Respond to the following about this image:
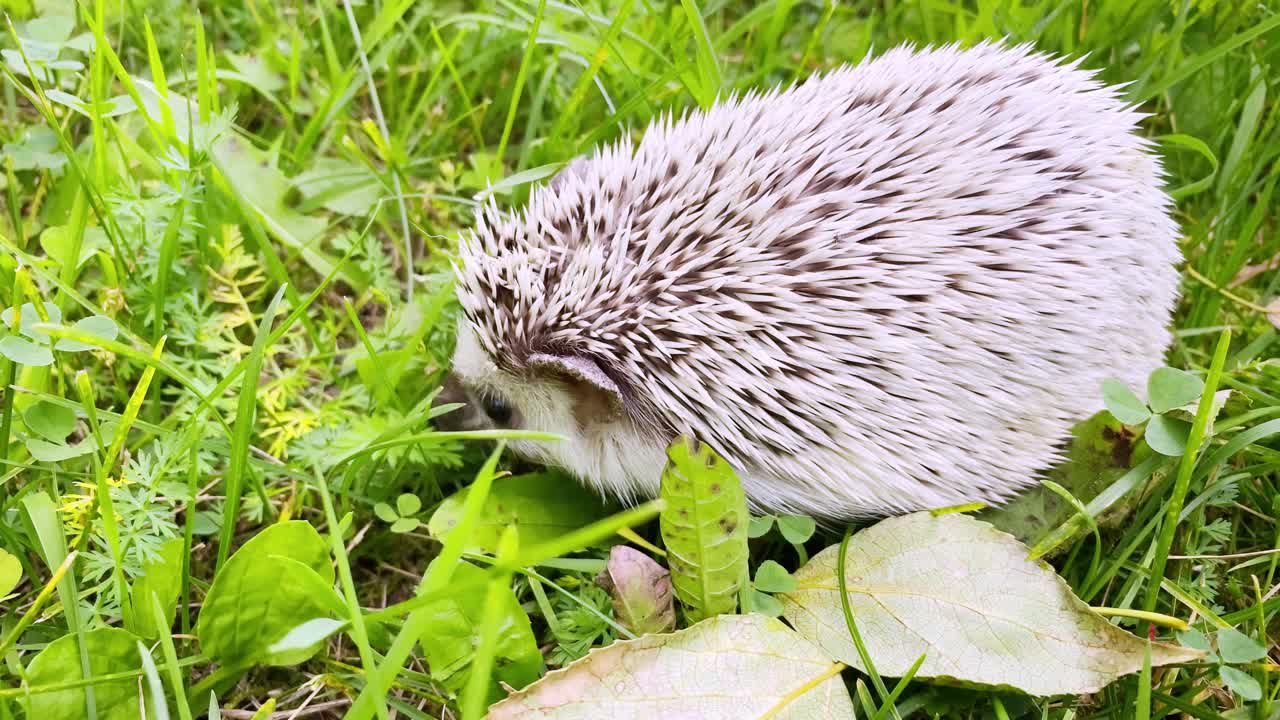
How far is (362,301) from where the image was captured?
3.20 metres

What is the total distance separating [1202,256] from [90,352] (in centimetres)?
337

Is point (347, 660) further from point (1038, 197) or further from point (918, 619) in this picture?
point (1038, 197)

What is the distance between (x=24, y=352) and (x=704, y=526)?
5.01ft

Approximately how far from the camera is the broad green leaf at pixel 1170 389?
95.2 inches

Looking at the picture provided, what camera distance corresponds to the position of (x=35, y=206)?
10.0ft

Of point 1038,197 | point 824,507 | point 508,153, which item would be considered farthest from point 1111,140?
point 508,153

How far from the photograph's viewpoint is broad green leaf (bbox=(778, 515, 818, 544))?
245 cm

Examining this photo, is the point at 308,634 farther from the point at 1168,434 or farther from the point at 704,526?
the point at 1168,434

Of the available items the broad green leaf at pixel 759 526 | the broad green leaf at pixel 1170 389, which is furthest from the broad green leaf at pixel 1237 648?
the broad green leaf at pixel 759 526

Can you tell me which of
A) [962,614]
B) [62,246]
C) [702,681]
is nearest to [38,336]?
[62,246]

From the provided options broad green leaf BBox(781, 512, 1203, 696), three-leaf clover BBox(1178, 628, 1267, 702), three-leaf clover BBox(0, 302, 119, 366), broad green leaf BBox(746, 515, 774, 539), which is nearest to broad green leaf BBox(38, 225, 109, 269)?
three-leaf clover BBox(0, 302, 119, 366)

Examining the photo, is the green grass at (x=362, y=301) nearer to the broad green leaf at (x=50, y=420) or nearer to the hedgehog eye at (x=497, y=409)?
the broad green leaf at (x=50, y=420)

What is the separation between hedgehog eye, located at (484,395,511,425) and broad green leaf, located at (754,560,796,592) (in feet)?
3.02

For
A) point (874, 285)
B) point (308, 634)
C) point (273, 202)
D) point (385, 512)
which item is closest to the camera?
point (308, 634)
